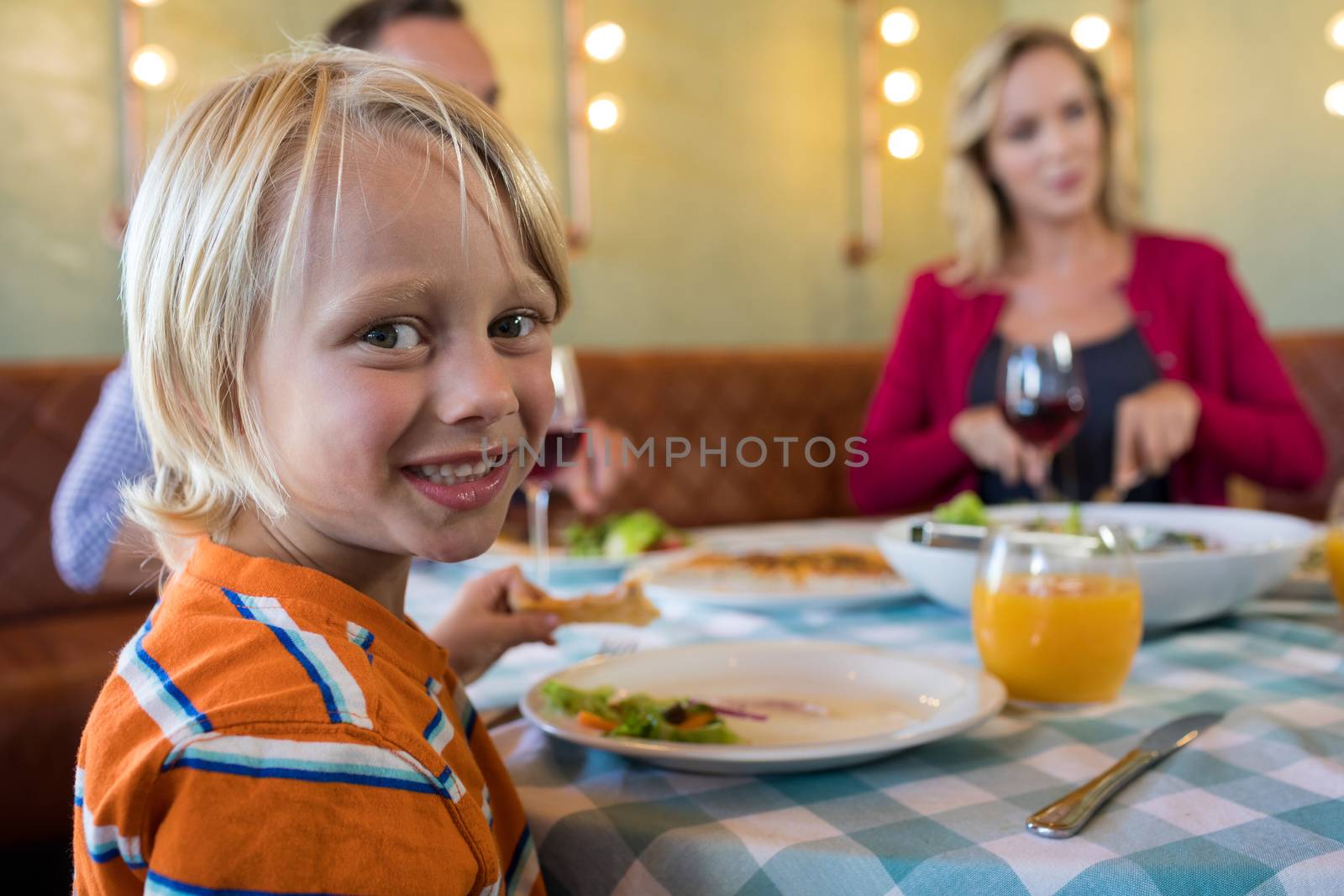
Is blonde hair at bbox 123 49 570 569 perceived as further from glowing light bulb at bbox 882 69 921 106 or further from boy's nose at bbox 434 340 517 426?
glowing light bulb at bbox 882 69 921 106

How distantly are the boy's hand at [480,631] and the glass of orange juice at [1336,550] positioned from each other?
822 mm

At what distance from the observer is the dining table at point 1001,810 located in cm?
63

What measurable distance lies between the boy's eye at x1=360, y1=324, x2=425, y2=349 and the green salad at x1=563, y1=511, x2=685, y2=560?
1043mm

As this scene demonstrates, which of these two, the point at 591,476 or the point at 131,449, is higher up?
the point at 131,449

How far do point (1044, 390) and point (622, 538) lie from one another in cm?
68

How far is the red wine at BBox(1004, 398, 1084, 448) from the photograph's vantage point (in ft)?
5.18

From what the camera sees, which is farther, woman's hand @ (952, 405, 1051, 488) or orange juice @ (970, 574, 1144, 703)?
woman's hand @ (952, 405, 1051, 488)

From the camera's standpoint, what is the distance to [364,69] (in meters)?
0.76

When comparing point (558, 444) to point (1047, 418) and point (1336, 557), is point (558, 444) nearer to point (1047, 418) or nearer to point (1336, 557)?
point (1047, 418)

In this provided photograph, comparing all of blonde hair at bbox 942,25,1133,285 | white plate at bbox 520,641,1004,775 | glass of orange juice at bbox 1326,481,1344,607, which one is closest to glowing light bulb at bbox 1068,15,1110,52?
blonde hair at bbox 942,25,1133,285

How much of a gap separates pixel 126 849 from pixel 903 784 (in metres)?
0.47

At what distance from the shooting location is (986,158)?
276 cm

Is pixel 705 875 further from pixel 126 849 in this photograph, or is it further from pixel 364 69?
pixel 364 69

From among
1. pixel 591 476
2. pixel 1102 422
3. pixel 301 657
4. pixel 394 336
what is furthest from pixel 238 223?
pixel 1102 422
